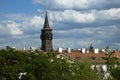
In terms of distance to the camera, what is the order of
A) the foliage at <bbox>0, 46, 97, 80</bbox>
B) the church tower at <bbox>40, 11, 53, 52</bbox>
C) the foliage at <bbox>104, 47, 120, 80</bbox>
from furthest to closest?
the church tower at <bbox>40, 11, 53, 52</bbox>
the foliage at <bbox>104, 47, 120, 80</bbox>
the foliage at <bbox>0, 46, 97, 80</bbox>

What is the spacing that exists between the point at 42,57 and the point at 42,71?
13.8 ft

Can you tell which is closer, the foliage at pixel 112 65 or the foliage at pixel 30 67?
the foliage at pixel 30 67

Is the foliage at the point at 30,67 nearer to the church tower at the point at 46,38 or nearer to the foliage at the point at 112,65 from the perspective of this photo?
the foliage at the point at 112,65

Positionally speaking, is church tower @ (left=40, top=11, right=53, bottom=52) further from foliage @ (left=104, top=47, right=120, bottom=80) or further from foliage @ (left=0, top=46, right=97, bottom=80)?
foliage @ (left=0, top=46, right=97, bottom=80)

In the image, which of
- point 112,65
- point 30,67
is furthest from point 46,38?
point 30,67

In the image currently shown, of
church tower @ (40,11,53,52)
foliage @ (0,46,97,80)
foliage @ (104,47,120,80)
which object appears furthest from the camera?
church tower @ (40,11,53,52)

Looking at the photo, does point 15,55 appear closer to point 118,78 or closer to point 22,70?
point 22,70

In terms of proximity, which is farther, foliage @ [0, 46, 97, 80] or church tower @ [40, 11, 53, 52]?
church tower @ [40, 11, 53, 52]

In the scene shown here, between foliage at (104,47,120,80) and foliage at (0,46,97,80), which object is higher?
foliage at (0,46,97,80)

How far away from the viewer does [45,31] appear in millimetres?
178750

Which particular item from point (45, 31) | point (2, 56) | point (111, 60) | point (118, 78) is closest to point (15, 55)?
point (2, 56)

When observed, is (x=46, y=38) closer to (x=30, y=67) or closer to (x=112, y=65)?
(x=112, y=65)

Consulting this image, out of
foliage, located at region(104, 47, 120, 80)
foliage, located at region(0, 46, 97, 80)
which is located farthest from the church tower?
foliage, located at region(0, 46, 97, 80)

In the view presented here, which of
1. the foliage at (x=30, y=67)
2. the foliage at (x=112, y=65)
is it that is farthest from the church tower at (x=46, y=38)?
the foliage at (x=30, y=67)
